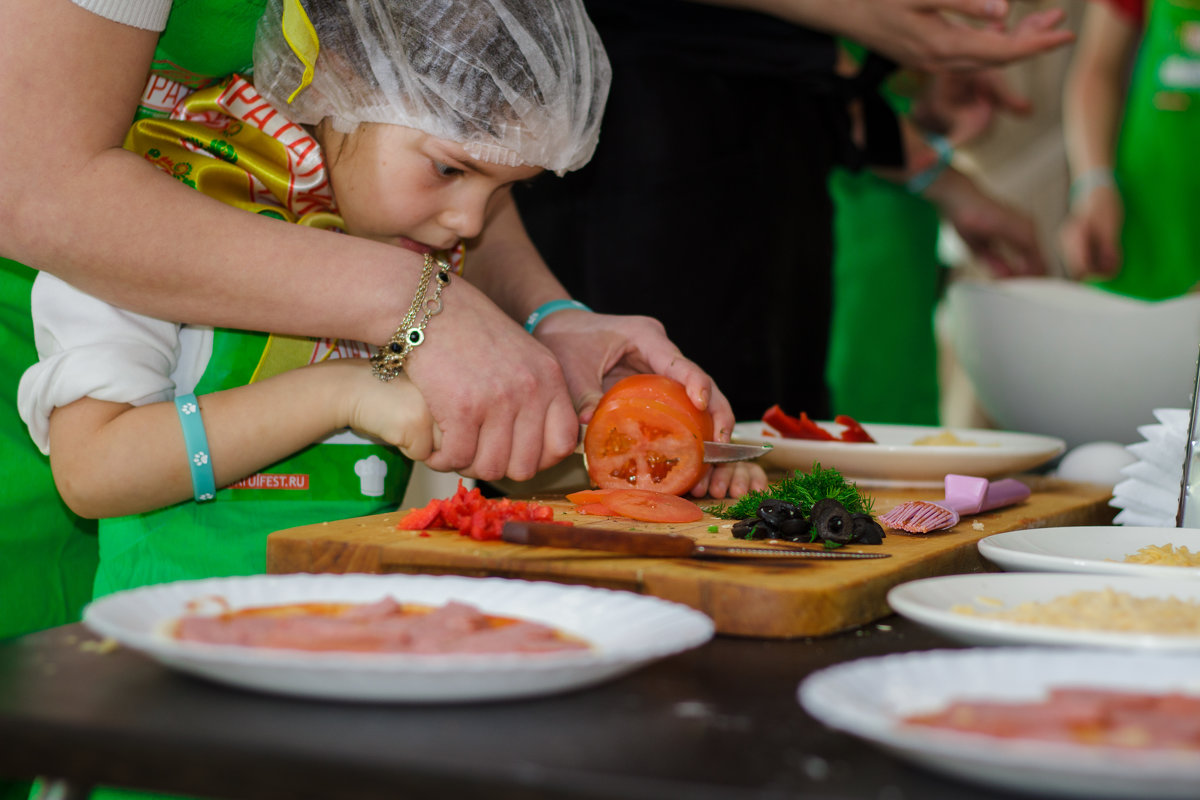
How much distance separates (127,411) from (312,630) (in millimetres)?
611

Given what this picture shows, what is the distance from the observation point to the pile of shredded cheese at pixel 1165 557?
90cm

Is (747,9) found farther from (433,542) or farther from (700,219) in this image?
(433,542)

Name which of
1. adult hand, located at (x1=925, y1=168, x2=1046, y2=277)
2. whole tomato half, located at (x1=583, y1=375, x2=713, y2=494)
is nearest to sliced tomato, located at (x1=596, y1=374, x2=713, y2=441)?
whole tomato half, located at (x1=583, y1=375, x2=713, y2=494)

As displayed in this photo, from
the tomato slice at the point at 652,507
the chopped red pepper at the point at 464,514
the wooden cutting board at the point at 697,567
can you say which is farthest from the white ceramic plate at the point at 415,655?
the tomato slice at the point at 652,507

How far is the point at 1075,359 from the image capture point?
1818 mm

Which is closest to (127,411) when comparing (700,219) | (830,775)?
(830,775)

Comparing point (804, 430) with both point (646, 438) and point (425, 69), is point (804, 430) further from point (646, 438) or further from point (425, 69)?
point (425, 69)

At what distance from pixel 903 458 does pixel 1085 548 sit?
42 centimetres

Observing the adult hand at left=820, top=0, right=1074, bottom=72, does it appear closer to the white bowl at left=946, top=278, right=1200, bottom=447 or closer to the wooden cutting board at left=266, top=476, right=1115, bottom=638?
the white bowl at left=946, top=278, right=1200, bottom=447

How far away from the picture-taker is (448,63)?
1.21 m

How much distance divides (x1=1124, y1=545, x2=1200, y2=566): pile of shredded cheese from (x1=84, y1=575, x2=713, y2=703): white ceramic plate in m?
0.46

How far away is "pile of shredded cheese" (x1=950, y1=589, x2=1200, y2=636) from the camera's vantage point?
2.20 ft

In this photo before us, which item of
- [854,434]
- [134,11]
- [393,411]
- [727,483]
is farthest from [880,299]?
[134,11]

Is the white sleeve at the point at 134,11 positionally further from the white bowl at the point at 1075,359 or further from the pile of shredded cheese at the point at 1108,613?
the white bowl at the point at 1075,359
